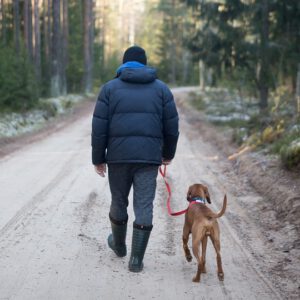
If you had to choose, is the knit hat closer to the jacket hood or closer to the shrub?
the jacket hood

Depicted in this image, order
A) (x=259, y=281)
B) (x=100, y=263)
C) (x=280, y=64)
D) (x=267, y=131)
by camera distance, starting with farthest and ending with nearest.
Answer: (x=280, y=64) → (x=267, y=131) → (x=100, y=263) → (x=259, y=281)

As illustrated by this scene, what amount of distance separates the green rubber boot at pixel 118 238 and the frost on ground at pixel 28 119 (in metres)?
11.6

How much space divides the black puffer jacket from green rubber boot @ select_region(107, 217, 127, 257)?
74 cm

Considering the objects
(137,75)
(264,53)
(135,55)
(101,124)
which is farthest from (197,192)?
(264,53)

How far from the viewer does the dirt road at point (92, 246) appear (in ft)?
15.0

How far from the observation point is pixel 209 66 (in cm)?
2092

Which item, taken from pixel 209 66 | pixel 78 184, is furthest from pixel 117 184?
pixel 209 66

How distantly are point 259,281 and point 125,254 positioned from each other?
1.45 meters

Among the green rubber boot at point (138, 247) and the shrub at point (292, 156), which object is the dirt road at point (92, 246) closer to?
the green rubber boot at point (138, 247)

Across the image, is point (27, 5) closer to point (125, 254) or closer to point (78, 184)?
point (78, 184)

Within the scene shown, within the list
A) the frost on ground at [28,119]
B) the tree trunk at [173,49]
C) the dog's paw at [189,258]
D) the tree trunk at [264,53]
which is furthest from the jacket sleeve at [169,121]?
the tree trunk at [173,49]

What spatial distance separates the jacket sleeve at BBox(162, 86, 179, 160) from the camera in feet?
15.9

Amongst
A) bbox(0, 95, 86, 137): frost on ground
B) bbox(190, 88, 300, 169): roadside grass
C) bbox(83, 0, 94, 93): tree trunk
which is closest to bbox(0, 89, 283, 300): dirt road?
bbox(190, 88, 300, 169): roadside grass

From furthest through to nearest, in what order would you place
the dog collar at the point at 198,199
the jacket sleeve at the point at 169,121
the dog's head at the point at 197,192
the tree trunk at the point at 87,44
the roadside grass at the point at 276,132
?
the tree trunk at the point at 87,44
the roadside grass at the point at 276,132
the dog's head at the point at 197,192
the dog collar at the point at 198,199
the jacket sleeve at the point at 169,121
